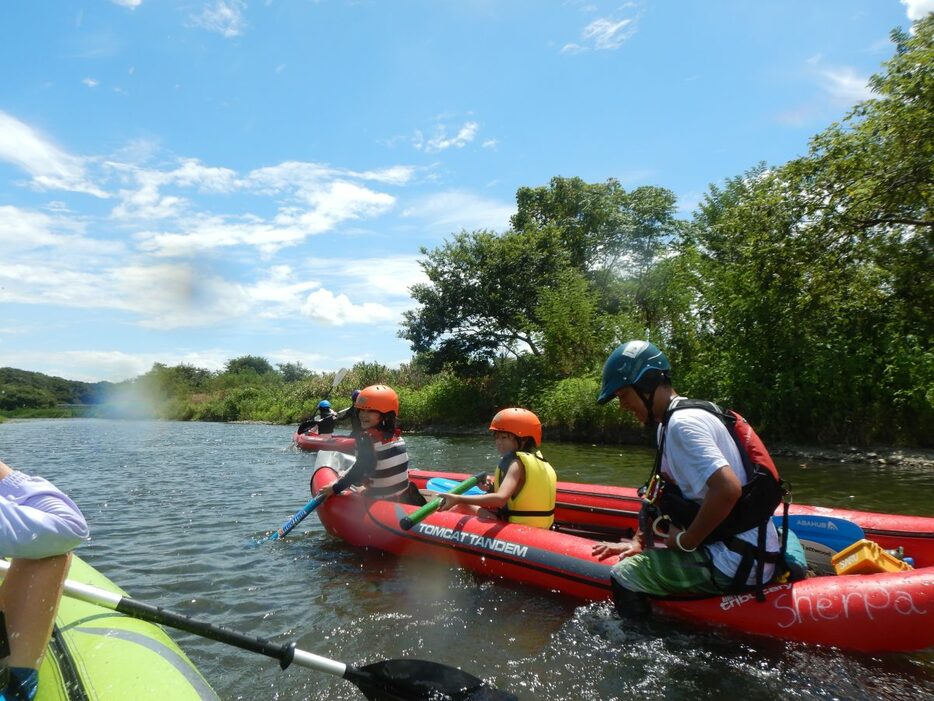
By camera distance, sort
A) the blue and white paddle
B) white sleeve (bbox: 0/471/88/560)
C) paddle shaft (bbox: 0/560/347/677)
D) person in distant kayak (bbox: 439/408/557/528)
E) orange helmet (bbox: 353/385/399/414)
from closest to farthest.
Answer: white sleeve (bbox: 0/471/88/560), paddle shaft (bbox: 0/560/347/677), person in distant kayak (bbox: 439/408/557/528), orange helmet (bbox: 353/385/399/414), the blue and white paddle

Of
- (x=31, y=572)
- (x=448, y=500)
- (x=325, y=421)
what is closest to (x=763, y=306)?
(x=325, y=421)

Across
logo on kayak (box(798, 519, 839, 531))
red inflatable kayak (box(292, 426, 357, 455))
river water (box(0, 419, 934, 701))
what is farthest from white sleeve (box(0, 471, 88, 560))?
red inflatable kayak (box(292, 426, 357, 455))

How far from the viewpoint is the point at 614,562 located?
384cm

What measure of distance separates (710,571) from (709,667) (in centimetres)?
48

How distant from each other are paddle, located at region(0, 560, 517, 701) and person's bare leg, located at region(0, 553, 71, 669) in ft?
2.14

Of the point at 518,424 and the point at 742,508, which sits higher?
the point at 518,424

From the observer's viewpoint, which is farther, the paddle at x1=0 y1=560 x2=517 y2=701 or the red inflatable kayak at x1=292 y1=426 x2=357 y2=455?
the red inflatable kayak at x1=292 y1=426 x2=357 y2=455

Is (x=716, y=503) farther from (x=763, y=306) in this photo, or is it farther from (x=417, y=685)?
(x=763, y=306)

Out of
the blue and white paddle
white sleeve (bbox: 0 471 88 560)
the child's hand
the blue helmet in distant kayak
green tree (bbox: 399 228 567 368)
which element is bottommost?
the blue and white paddle

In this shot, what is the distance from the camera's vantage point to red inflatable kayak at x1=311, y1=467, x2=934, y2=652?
3025 mm

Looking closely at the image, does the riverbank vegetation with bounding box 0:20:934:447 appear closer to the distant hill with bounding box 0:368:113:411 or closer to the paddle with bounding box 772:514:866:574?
the paddle with bounding box 772:514:866:574

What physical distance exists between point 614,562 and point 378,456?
2.64 metres

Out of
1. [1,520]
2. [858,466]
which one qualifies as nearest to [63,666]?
[1,520]

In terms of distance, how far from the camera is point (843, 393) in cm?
1203
